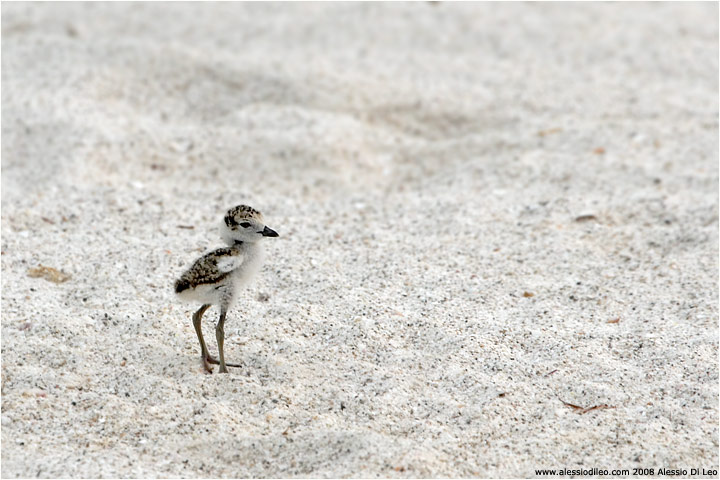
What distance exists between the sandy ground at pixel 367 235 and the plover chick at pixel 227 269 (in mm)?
248

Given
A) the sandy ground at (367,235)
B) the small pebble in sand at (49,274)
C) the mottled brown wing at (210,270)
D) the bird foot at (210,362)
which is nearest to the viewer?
the sandy ground at (367,235)

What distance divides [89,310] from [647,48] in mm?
5494

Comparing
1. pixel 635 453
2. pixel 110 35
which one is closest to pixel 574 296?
pixel 635 453

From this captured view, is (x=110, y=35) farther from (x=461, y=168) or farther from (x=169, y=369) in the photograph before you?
(x=169, y=369)

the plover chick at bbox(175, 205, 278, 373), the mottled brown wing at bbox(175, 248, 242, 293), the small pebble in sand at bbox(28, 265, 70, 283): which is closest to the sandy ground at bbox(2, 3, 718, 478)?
the small pebble in sand at bbox(28, 265, 70, 283)

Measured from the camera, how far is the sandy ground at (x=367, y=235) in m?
3.14

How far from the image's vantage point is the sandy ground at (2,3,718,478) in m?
3.14

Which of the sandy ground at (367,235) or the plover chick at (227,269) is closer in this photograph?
the sandy ground at (367,235)

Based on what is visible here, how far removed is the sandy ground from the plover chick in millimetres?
248

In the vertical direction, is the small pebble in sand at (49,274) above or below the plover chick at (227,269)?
below

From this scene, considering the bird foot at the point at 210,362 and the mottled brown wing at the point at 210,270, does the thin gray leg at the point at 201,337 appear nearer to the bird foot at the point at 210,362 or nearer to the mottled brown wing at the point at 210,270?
the bird foot at the point at 210,362

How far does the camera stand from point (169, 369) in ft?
11.3

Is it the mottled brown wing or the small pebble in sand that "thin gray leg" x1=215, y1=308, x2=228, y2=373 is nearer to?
the mottled brown wing

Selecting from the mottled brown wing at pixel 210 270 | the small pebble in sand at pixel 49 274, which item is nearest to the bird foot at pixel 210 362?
the mottled brown wing at pixel 210 270
